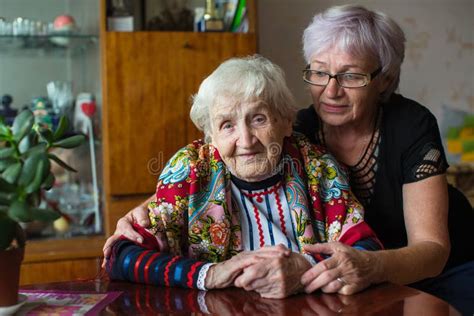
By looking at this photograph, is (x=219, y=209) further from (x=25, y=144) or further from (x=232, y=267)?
(x=25, y=144)

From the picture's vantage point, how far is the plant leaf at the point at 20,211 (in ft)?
2.97

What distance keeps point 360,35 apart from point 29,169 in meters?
1.06

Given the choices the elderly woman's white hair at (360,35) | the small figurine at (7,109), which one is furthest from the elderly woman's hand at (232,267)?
the small figurine at (7,109)

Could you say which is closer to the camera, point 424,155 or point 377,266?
point 377,266

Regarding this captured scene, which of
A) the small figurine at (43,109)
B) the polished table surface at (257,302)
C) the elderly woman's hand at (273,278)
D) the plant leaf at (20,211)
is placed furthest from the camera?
the small figurine at (43,109)

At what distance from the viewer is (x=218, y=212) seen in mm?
Result: 1409

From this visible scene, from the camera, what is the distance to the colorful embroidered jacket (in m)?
1.40

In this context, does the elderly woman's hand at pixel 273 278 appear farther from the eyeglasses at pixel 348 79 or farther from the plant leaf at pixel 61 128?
the eyeglasses at pixel 348 79

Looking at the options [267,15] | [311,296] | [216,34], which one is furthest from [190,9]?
[311,296]

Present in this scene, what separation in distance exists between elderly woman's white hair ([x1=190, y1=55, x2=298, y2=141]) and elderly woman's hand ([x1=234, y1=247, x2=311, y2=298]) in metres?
0.41

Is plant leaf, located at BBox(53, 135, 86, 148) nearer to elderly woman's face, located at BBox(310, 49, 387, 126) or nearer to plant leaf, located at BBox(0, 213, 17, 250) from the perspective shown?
plant leaf, located at BBox(0, 213, 17, 250)

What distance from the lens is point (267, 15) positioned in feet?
10.1

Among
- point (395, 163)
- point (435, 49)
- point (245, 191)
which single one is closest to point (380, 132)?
point (395, 163)

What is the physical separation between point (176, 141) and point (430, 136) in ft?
4.07
